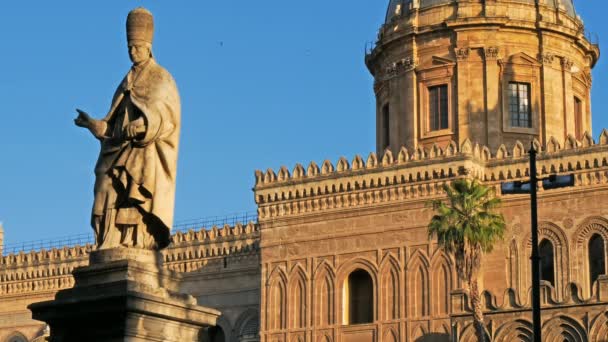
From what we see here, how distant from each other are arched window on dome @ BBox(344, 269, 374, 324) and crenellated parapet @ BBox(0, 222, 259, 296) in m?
6.30

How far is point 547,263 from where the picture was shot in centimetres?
4066

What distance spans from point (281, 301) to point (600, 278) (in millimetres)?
11866

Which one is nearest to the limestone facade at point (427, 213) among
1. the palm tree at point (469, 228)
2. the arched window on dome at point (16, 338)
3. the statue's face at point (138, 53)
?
the arched window on dome at point (16, 338)

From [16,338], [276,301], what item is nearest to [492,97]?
[276,301]

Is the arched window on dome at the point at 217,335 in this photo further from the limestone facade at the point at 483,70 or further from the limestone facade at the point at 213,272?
the limestone facade at the point at 483,70

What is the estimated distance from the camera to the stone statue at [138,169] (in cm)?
941

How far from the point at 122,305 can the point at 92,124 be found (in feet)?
5.02

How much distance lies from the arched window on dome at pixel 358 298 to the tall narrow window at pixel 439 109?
7345 mm

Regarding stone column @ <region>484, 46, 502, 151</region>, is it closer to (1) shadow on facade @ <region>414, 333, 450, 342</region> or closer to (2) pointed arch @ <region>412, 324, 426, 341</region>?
(2) pointed arch @ <region>412, 324, 426, 341</region>

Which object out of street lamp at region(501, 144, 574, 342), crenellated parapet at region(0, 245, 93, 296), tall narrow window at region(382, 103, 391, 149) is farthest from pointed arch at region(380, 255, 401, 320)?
street lamp at region(501, 144, 574, 342)

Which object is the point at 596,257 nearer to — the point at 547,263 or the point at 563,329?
the point at 547,263

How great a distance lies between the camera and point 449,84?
47.3m

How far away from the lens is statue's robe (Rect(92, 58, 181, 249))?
9406 millimetres

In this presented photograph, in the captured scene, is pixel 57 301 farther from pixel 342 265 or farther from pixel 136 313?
pixel 342 265
